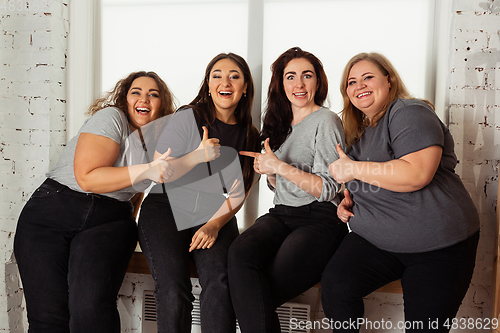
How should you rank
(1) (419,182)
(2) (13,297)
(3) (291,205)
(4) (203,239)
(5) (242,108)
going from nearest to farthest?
(1) (419,182) → (4) (203,239) → (3) (291,205) → (5) (242,108) → (2) (13,297)

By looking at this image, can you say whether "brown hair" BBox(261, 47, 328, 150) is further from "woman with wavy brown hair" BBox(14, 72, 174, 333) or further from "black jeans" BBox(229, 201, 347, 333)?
"woman with wavy brown hair" BBox(14, 72, 174, 333)

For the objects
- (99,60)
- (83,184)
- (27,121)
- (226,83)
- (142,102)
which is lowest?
(83,184)

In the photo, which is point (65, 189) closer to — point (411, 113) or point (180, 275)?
point (180, 275)

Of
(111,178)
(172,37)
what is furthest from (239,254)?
(172,37)

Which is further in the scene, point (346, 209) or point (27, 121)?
point (27, 121)

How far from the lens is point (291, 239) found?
4.90 ft

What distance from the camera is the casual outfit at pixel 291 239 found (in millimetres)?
1354

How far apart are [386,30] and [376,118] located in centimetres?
80

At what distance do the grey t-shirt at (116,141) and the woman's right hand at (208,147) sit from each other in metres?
0.32

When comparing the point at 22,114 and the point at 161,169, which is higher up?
the point at 22,114

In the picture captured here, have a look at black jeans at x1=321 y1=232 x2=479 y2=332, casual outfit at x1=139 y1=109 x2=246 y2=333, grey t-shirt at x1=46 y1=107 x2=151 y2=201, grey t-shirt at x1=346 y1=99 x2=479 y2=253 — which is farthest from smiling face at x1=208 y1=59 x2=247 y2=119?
black jeans at x1=321 y1=232 x2=479 y2=332

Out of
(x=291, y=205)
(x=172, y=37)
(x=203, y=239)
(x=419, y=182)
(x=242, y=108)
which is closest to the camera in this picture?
(x=419, y=182)

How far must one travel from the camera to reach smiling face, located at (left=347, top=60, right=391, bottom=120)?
58.9 inches

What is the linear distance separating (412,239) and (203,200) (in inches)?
37.9
